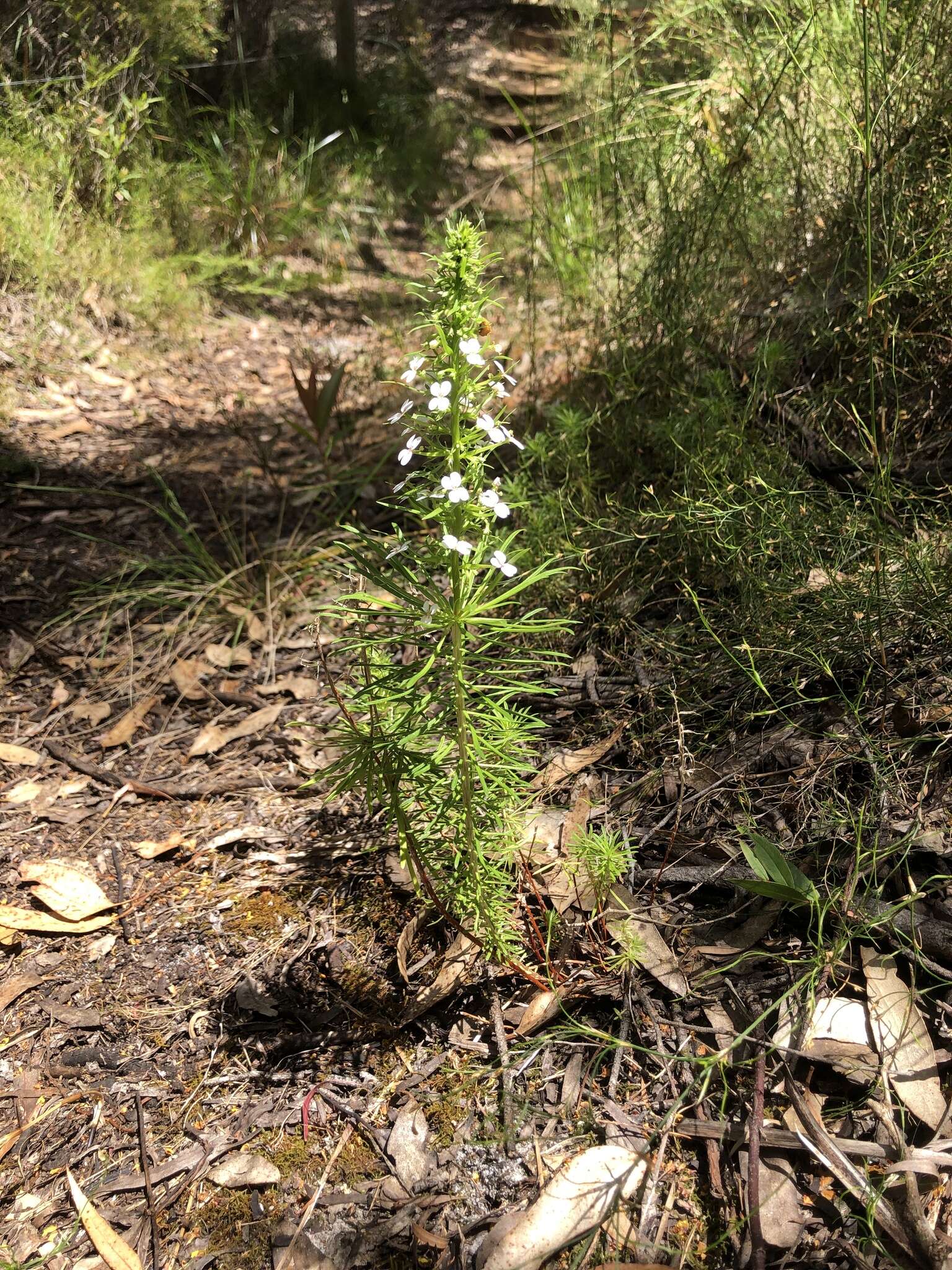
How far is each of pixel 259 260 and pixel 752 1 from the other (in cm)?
283

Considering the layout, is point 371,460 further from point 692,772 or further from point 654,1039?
point 654,1039

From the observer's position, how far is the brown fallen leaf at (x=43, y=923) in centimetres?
197

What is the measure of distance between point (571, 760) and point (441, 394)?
1.01 m

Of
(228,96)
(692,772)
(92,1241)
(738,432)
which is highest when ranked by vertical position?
(228,96)

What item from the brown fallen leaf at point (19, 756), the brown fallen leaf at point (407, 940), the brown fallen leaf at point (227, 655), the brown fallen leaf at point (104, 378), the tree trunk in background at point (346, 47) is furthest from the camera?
the tree trunk in background at point (346, 47)

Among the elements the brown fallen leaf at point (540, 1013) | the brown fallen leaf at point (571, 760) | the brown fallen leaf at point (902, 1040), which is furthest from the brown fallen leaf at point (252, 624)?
the brown fallen leaf at point (902, 1040)

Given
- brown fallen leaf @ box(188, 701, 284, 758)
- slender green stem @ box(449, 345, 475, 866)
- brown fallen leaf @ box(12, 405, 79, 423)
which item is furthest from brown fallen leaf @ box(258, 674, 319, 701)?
brown fallen leaf @ box(12, 405, 79, 423)

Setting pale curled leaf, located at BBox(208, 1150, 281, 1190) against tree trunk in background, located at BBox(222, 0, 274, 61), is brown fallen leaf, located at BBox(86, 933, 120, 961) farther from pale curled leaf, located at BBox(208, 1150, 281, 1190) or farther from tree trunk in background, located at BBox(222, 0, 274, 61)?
tree trunk in background, located at BBox(222, 0, 274, 61)

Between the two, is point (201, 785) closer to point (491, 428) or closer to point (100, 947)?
point (100, 947)

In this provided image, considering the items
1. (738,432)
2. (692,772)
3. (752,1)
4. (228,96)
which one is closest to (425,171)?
(228,96)

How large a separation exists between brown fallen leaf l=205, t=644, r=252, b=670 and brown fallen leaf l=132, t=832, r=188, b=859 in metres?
0.67

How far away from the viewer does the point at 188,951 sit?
1929 millimetres

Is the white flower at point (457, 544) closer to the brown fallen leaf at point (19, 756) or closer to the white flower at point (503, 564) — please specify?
the white flower at point (503, 564)

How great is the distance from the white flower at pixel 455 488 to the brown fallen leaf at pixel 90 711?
5.50 ft
